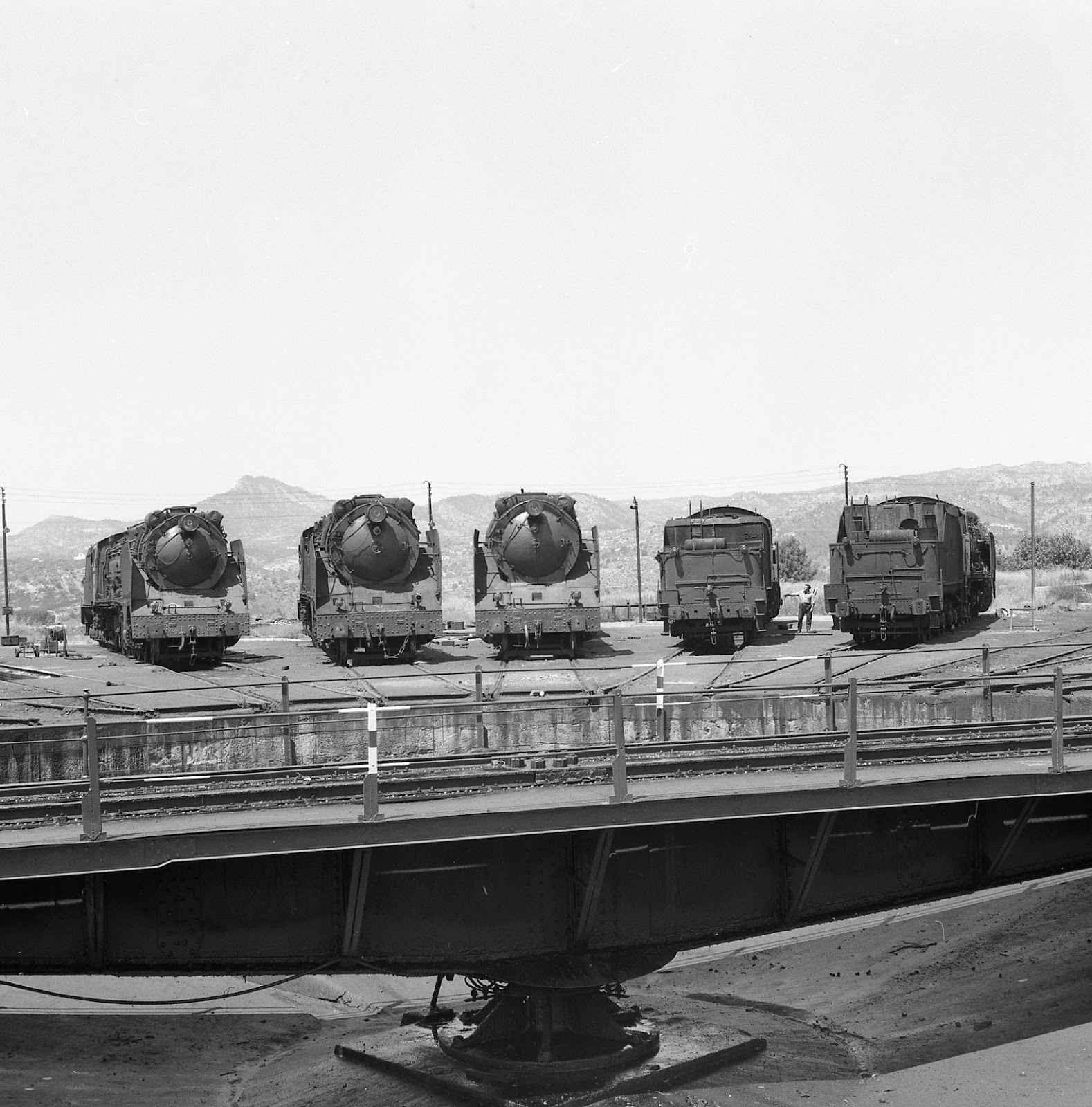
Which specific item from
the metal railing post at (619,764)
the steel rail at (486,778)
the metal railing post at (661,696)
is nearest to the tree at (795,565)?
the metal railing post at (661,696)

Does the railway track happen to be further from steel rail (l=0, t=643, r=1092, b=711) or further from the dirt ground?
the dirt ground

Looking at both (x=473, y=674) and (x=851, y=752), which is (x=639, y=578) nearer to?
(x=473, y=674)

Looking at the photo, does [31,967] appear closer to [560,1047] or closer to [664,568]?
[560,1047]

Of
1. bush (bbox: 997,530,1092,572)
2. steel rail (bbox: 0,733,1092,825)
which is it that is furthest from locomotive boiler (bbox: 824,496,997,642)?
bush (bbox: 997,530,1092,572)

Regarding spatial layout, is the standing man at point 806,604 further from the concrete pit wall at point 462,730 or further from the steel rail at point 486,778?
the steel rail at point 486,778

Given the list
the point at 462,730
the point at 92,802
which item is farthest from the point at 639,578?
the point at 92,802

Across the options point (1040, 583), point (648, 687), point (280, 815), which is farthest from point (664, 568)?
point (1040, 583)
